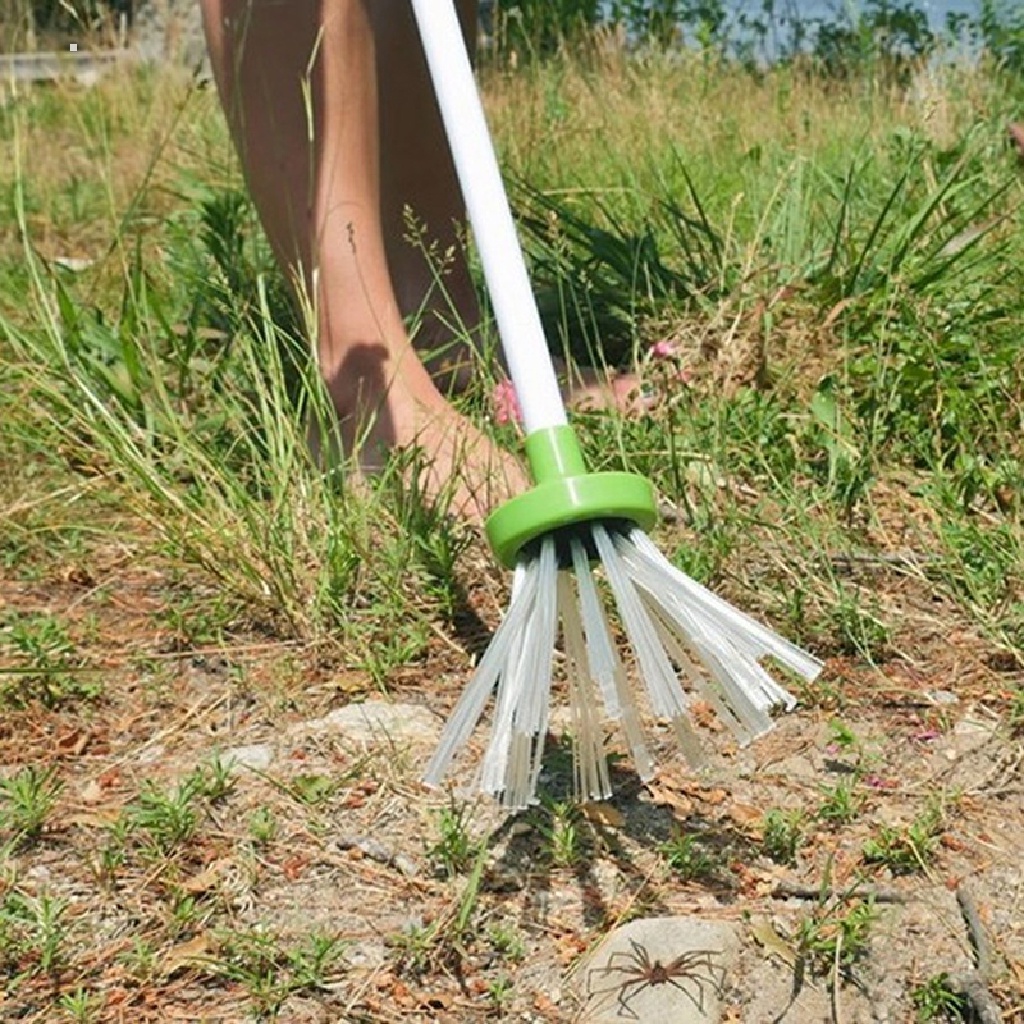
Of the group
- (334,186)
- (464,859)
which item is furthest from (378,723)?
(334,186)

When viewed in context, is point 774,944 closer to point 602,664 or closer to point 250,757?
point 602,664

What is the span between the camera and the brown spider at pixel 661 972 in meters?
1.12

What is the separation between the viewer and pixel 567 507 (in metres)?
1.24

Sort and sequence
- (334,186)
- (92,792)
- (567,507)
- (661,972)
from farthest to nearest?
1. (334,186)
2. (92,792)
3. (567,507)
4. (661,972)

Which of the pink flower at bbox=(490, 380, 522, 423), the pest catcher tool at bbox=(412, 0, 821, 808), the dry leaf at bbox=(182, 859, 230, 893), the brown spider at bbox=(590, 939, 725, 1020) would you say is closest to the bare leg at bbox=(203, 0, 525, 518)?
the pink flower at bbox=(490, 380, 522, 423)

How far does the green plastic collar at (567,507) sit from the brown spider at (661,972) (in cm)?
32

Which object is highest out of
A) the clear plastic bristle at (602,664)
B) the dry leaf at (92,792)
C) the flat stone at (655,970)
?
the clear plastic bristle at (602,664)

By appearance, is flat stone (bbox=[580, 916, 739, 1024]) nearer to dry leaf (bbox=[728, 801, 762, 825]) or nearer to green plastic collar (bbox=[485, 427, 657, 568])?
dry leaf (bbox=[728, 801, 762, 825])

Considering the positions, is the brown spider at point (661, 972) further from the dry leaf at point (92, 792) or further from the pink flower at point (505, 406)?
the pink flower at point (505, 406)

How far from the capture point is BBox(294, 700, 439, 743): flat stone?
4.70ft

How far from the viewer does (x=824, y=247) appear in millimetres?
2348

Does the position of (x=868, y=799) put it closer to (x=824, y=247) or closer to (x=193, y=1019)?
(x=193, y=1019)

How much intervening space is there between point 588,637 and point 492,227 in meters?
0.40

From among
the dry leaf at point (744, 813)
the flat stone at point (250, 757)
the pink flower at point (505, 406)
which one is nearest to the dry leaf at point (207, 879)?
the flat stone at point (250, 757)
